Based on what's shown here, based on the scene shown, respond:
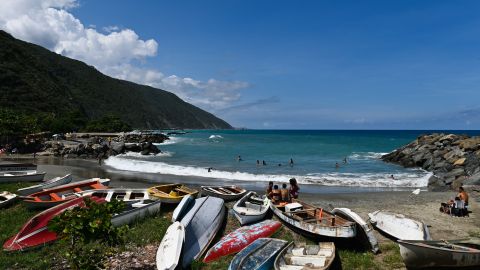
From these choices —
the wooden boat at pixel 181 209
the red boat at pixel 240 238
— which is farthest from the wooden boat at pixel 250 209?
the wooden boat at pixel 181 209

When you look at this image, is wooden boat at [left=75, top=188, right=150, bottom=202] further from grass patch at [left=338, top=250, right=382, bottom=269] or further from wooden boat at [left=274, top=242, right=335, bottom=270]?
grass patch at [left=338, top=250, right=382, bottom=269]

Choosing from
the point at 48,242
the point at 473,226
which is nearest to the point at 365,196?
the point at 473,226

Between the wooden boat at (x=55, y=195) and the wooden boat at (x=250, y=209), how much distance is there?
23.7 feet

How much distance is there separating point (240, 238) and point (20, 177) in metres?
16.3

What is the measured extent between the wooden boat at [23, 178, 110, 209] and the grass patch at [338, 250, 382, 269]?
1137cm

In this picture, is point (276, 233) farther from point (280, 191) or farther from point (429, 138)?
point (429, 138)

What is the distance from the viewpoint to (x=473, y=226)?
14266 millimetres

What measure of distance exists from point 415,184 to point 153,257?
2376 cm

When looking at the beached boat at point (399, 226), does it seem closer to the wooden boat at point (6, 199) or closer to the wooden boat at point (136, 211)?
the wooden boat at point (136, 211)

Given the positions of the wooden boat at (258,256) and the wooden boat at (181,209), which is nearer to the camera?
the wooden boat at (258,256)

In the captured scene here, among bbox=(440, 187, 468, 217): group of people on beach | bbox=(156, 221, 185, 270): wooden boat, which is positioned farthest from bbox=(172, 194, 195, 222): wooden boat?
bbox=(440, 187, 468, 217): group of people on beach

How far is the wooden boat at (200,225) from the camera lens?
10188 millimetres

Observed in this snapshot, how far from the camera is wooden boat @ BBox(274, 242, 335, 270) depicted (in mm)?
8817

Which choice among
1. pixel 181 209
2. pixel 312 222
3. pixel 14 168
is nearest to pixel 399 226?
pixel 312 222
